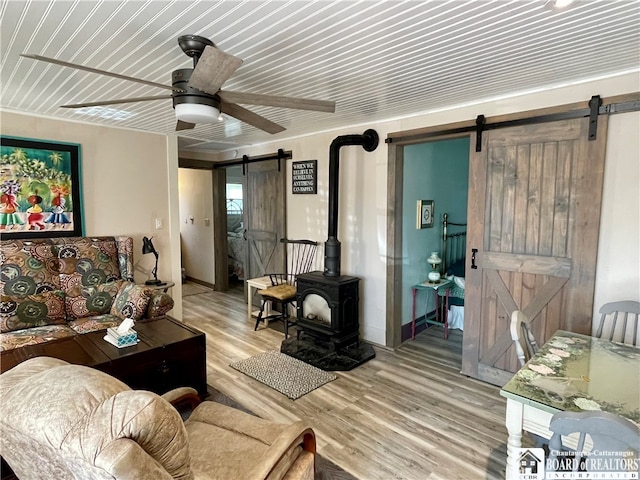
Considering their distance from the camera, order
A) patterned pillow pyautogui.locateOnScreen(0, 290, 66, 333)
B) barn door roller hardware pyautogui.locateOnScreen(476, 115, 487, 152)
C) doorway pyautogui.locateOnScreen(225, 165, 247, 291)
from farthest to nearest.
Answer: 1. doorway pyautogui.locateOnScreen(225, 165, 247, 291)
2. barn door roller hardware pyautogui.locateOnScreen(476, 115, 487, 152)
3. patterned pillow pyautogui.locateOnScreen(0, 290, 66, 333)

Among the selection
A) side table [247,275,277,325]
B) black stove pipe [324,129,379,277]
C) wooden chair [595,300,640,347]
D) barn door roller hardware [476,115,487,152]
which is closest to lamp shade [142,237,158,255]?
side table [247,275,277,325]

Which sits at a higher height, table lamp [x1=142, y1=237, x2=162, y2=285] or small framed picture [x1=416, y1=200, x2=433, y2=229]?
small framed picture [x1=416, y1=200, x2=433, y2=229]

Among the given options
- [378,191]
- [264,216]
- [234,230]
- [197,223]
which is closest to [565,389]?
[378,191]

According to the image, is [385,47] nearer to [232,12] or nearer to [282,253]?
[232,12]

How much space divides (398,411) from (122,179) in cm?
377

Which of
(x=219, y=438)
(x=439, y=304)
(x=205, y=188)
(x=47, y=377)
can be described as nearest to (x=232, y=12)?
(x=47, y=377)

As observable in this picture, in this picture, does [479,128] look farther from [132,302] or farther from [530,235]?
[132,302]

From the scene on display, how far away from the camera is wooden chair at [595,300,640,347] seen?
229 centimetres

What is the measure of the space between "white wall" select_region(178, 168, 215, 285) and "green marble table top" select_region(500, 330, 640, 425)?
220 inches

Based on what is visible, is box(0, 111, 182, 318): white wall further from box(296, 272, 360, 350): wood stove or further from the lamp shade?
box(296, 272, 360, 350): wood stove

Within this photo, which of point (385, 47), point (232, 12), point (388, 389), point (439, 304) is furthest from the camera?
point (439, 304)

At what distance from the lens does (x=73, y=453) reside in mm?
875

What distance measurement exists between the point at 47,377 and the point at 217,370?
99.3 inches

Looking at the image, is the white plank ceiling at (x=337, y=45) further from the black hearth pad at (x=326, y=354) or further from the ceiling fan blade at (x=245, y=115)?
the black hearth pad at (x=326, y=354)
